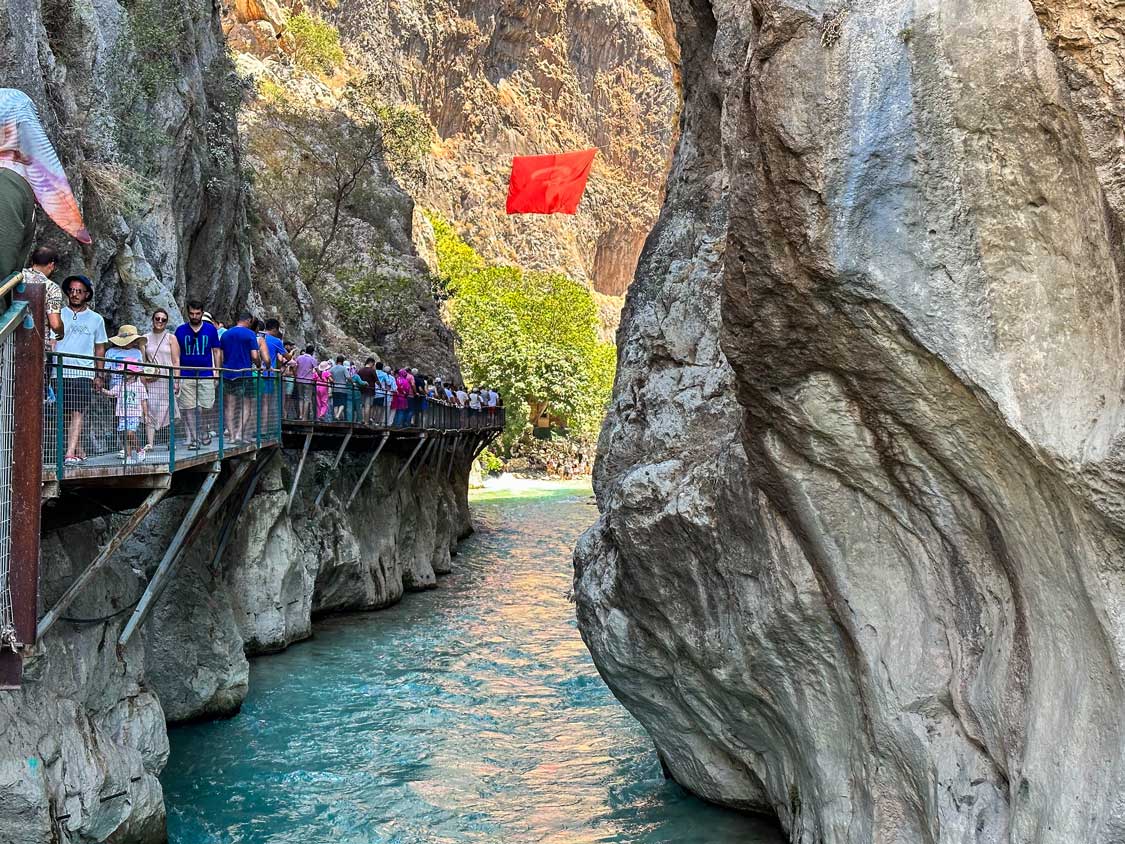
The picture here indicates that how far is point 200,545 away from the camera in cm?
1550

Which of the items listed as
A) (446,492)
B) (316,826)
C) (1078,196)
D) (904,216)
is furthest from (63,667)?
(446,492)

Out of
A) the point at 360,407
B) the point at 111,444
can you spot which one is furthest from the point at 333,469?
the point at 111,444

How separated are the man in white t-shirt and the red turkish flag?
2779 cm

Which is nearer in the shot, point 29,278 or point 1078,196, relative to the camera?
point 1078,196

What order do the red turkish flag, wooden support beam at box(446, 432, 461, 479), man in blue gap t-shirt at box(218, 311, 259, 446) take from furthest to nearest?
the red turkish flag
wooden support beam at box(446, 432, 461, 479)
man in blue gap t-shirt at box(218, 311, 259, 446)

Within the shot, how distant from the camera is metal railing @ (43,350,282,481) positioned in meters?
8.60

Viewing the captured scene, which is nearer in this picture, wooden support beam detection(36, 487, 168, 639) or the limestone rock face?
the limestone rock face

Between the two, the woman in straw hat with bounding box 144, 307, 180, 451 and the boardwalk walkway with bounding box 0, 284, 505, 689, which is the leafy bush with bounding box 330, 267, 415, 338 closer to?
the boardwalk walkway with bounding box 0, 284, 505, 689

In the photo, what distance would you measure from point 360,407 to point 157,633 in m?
8.38

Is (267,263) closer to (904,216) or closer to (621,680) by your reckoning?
(621,680)

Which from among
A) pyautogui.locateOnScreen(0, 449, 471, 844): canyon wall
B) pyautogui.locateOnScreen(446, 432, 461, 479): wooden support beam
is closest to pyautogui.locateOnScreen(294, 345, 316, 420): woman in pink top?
pyautogui.locateOnScreen(0, 449, 471, 844): canyon wall

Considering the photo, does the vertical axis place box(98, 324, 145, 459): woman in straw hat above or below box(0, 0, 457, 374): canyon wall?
below

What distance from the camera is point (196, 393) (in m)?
11.7

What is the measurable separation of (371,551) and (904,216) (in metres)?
19.7
